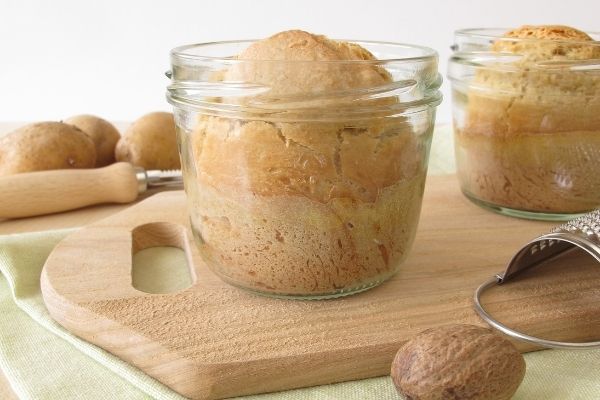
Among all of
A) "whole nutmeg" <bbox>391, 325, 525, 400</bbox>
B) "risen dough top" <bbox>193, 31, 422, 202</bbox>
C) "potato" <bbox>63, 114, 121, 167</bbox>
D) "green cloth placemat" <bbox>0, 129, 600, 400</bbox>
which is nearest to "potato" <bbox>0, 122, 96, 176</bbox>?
"potato" <bbox>63, 114, 121, 167</bbox>

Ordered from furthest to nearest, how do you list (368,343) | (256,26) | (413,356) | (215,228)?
(256,26) < (215,228) < (368,343) < (413,356)

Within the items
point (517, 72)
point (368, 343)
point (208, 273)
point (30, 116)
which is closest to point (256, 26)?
point (30, 116)

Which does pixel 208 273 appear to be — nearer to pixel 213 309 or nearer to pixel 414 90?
pixel 213 309

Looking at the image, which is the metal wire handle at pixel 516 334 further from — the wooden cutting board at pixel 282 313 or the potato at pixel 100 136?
the potato at pixel 100 136

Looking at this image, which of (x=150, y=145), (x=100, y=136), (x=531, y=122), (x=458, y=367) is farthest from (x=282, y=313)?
(x=100, y=136)

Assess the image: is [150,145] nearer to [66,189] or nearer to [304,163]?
[66,189]

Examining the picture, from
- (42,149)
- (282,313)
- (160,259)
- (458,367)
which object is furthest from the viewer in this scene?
(42,149)
